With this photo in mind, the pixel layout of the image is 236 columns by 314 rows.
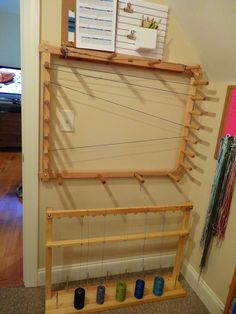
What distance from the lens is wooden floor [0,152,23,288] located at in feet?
6.03

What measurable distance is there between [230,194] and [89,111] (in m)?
0.99

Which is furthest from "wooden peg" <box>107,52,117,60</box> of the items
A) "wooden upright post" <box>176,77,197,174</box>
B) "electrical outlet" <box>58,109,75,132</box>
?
"wooden upright post" <box>176,77,197,174</box>

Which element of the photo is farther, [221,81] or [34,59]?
[221,81]

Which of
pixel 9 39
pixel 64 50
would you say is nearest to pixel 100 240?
pixel 64 50

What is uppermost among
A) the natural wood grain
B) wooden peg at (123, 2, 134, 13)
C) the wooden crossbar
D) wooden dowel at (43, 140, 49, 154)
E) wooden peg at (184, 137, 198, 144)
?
wooden peg at (123, 2, 134, 13)

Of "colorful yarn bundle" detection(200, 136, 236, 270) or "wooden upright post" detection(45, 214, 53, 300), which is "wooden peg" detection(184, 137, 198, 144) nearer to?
"colorful yarn bundle" detection(200, 136, 236, 270)

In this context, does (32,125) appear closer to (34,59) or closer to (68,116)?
(68,116)

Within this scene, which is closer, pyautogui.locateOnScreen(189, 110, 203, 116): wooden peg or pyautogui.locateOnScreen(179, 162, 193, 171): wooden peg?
pyautogui.locateOnScreen(189, 110, 203, 116): wooden peg

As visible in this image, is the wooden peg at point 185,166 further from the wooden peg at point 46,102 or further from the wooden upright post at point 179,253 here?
the wooden peg at point 46,102

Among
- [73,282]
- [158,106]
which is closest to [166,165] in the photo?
[158,106]

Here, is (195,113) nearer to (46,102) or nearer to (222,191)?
(222,191)

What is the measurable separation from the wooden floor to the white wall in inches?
94.6

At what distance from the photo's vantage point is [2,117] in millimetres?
4594

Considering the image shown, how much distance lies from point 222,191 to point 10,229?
1.95m
